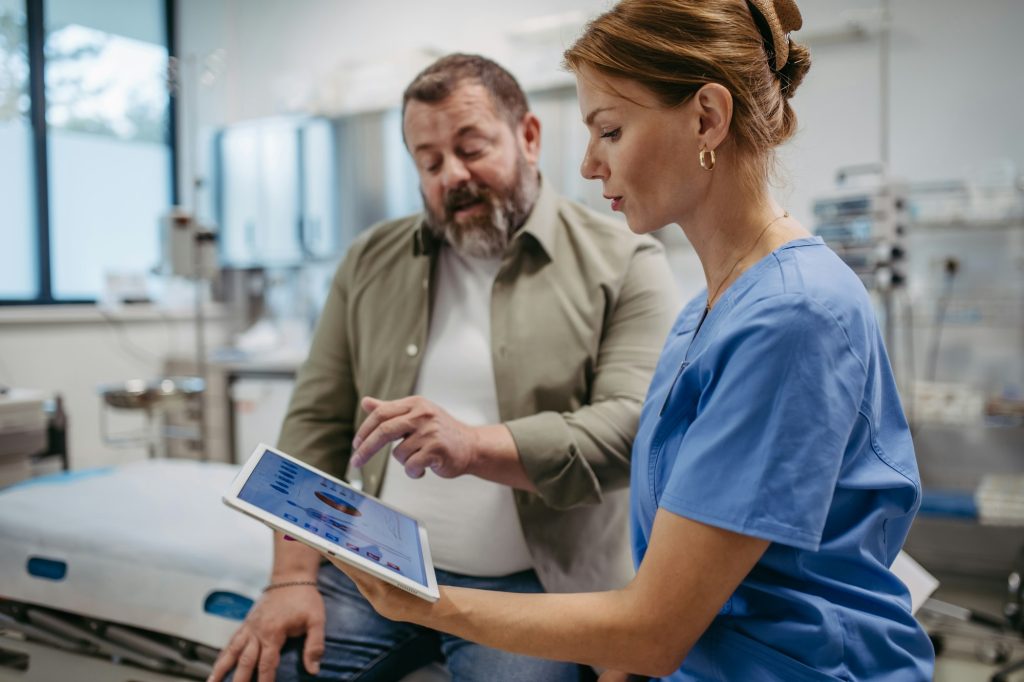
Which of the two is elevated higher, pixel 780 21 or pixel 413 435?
pixel 780 21

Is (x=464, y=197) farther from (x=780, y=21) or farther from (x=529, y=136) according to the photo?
(x=780, y=21)

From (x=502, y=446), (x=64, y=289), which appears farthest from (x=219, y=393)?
(x=502, y=446)

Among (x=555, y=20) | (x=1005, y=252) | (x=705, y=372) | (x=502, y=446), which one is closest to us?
(x=705, y=372)

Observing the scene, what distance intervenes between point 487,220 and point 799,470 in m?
0.81

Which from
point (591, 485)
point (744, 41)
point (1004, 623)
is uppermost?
point (744, 41)

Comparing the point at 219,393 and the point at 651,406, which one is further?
the point at 219,393

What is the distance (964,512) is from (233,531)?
2.23 m

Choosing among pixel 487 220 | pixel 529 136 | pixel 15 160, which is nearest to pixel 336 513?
pixel 487 220

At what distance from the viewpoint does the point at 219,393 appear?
402 cm

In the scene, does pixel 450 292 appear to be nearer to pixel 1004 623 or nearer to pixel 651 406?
pixel 651 406

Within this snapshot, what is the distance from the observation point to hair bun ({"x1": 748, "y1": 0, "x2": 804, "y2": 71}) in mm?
858

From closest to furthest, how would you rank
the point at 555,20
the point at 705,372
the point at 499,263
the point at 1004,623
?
the point at 705,372, the point at 499,263, the point at 1004,623, the point at 555,20

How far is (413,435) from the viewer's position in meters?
1.07

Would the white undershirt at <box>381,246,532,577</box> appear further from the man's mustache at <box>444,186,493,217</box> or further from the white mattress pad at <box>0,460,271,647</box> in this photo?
the white mattress pad at <box>0,460,271,647</box>
